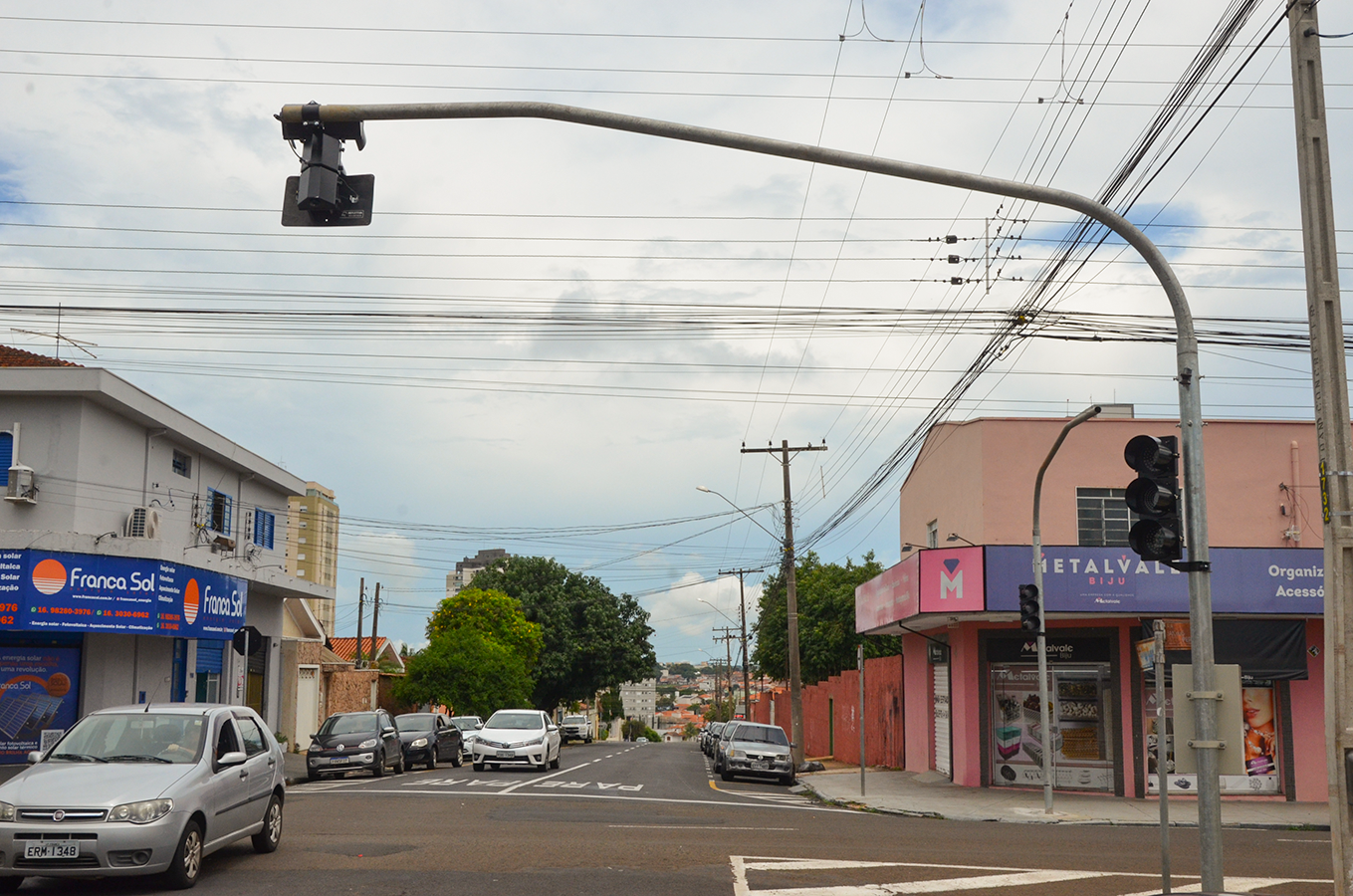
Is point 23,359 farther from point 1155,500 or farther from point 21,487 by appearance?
point 1155,500

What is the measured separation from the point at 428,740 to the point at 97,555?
36.7 feet

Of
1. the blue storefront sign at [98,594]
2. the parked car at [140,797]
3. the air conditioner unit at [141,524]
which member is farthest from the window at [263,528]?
the parked car at [140,797]

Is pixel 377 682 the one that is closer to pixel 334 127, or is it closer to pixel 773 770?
pixel 773 770

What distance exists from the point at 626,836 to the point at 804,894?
426 centimetres

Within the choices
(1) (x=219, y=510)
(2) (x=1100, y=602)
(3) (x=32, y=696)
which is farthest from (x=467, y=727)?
(2) (x=1100, y=602)

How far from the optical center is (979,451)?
1064 inches

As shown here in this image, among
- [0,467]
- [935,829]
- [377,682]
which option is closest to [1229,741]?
[935,829]

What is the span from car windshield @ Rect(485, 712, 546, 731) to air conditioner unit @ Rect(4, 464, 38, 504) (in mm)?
12478

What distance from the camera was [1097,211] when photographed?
962 cm

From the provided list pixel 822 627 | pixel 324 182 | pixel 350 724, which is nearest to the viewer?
pixel 324 182

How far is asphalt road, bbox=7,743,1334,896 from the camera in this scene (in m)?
10.9

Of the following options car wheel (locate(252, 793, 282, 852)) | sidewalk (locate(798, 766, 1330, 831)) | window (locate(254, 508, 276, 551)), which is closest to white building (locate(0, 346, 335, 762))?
window (locate(254, 508, 276, 551))

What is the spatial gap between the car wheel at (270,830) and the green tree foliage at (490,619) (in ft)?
140

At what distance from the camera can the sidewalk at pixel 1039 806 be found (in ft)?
68.1
